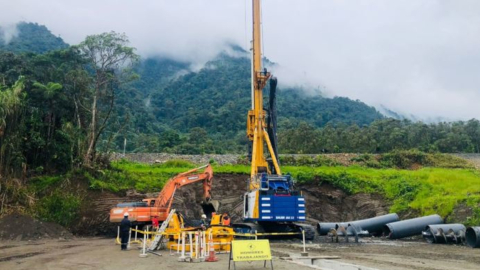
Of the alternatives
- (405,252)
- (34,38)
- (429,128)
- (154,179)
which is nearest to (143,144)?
(154,179)

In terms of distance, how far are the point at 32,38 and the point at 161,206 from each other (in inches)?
4616

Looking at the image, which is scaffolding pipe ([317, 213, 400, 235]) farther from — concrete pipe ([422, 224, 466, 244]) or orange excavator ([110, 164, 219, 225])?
orange excavator ([110, 164, 219, 225])

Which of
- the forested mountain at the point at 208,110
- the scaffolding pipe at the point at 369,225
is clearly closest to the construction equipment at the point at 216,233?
the scaffolding pipe at the point at 369,225

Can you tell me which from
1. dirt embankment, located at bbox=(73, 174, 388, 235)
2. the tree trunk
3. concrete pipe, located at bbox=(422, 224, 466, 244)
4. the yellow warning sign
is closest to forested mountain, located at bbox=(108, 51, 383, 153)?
dirt embankment, located at bbox=(73, 174, 388, 235)

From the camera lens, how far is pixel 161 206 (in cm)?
2308

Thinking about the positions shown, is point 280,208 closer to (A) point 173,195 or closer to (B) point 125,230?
(A) point 173,195

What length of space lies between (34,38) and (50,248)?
11793 cm

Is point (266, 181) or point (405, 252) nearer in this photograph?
point (405, 252)

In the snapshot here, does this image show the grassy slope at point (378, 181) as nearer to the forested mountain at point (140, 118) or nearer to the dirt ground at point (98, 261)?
the forested mountain at point (140, 118)

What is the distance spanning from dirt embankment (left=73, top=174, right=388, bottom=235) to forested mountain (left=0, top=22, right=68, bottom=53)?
86.1 metres

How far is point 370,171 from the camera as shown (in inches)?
1460

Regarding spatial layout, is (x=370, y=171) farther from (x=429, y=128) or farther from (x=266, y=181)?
(x=429, y=128)

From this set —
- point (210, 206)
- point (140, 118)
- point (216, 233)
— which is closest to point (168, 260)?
point (216, 233)

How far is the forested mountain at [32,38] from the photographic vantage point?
10906 cm
